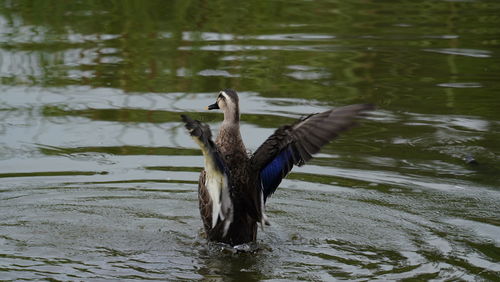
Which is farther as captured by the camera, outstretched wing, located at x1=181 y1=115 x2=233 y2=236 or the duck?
the duck

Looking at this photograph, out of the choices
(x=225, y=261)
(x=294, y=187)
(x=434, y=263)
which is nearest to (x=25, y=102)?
(x=294, y=187)

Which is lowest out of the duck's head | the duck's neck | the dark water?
the dark water

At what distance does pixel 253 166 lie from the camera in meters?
7.05

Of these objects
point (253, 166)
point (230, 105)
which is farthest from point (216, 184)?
point (230, 105)

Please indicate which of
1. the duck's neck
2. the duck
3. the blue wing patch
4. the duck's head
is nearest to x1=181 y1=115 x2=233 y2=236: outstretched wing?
the duck

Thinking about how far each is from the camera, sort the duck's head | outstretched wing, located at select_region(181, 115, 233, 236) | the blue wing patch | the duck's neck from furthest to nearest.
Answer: the duck's head
the duck's neck
the blue wing patch
outstretched wing, located at select_region(181, 115, 233, 236)

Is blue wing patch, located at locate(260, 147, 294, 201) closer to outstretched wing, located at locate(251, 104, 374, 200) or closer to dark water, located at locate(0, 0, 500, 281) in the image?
outstretched wing, located at locate(251, 104, 374, 200)

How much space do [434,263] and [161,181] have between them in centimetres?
257

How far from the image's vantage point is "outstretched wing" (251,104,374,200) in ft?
22.4

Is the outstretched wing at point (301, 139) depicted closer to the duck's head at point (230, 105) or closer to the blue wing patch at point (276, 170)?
the blue wing patch at point (276, 170)

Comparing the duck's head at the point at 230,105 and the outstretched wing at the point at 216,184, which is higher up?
the duck's head at the point at 230,105

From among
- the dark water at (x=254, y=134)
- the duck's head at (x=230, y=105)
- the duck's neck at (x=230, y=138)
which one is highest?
the duck's head at (x=230, y=105)

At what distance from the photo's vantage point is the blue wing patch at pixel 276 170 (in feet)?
22.8

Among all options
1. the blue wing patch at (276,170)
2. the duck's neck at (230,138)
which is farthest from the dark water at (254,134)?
the duck's neck at (230,138)
